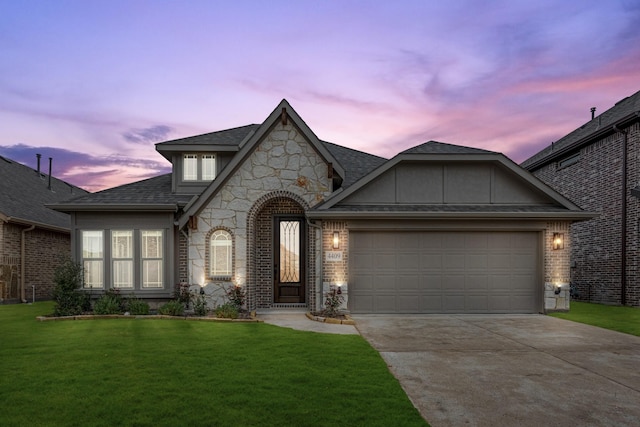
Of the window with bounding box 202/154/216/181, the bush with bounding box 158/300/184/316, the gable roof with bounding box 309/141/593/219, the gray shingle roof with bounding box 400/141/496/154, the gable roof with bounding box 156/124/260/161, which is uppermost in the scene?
the gable roof with bounding box 156/124/260/161

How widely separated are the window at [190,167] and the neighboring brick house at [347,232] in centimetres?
153

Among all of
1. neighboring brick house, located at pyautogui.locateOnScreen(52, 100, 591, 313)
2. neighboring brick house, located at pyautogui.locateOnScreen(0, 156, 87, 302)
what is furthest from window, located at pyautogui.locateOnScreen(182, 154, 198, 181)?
neighboring brick house, located at pyautogui.locateOnScreen(0, 156, 87, 302)

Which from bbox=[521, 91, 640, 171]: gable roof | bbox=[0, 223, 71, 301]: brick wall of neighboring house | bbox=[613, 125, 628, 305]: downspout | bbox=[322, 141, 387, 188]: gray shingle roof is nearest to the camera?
bbox=[322, 141, 387, 188]: gray shingle roof

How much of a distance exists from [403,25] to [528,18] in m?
4.49

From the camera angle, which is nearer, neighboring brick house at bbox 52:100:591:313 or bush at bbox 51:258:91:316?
bush at bbox 51:258:91:316

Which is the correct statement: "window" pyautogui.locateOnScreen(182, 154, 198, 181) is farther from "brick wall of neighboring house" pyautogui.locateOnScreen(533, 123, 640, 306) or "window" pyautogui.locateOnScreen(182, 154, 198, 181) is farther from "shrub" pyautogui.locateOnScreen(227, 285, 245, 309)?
"brick wall of neighboring house" pyautogui.locateOnScreen(533, 123, 640, 306)

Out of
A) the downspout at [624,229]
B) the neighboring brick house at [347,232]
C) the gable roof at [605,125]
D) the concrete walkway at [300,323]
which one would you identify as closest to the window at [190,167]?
the neighboring brick house at [347,232]

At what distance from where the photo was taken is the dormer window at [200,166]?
13.7 m

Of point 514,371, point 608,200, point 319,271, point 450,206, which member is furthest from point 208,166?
point 608,200

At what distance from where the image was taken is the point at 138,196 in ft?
42.0

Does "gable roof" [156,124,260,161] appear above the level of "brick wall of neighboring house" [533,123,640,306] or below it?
above

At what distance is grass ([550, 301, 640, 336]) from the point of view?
9.88 meters

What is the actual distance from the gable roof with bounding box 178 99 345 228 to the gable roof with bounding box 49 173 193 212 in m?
0.95

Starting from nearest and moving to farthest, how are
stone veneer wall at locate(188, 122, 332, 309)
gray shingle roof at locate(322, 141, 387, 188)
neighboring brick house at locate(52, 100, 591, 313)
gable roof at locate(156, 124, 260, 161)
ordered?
neighboring brick house at locate(52, 100, 591, 313), stone veneer wall at locate(188, 122, 332, 309), gable roof at locate(156, 124, 260, 161), gray shingle roof at locate(322, 141, 387, 188)
